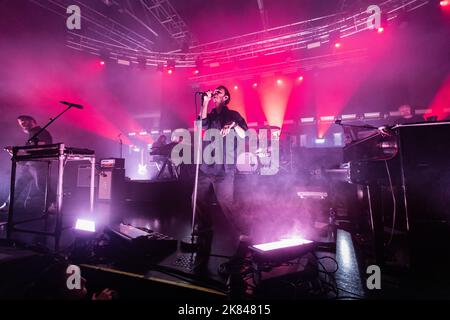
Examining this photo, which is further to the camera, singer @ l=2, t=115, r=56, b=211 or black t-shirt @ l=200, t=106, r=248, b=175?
singer @ l=2, t=115, r=56, b=211

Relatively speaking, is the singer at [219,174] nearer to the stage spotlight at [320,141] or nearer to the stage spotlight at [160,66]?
the stage spotlight at [320,141]

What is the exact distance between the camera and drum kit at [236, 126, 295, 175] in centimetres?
720

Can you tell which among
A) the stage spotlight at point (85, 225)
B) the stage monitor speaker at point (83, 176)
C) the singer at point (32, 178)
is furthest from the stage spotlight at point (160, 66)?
the stage spotlight at point (85, 225)

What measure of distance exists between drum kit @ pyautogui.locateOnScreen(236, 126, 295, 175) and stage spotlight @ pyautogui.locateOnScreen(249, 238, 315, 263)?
17.2 ft

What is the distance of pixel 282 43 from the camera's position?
9070 millimetres

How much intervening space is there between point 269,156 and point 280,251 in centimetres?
605

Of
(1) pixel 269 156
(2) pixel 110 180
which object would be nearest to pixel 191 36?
(1) pixel 269 156

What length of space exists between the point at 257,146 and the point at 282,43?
4.74 m

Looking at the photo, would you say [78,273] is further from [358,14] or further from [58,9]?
[358,14]

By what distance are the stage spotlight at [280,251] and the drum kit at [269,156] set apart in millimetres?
5250

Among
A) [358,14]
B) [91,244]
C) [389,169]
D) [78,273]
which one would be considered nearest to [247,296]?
[78,273]

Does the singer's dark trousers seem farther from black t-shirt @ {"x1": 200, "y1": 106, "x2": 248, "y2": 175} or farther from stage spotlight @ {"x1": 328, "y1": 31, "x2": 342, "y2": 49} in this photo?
stage spotlight @ {"x1": 328, "y1": 31, "x2": 342, "y2": 49}

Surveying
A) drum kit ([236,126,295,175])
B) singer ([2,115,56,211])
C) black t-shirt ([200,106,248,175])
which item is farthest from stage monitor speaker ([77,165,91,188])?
drum kit ([236,126,295,175])

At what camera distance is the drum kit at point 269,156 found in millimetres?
7202
